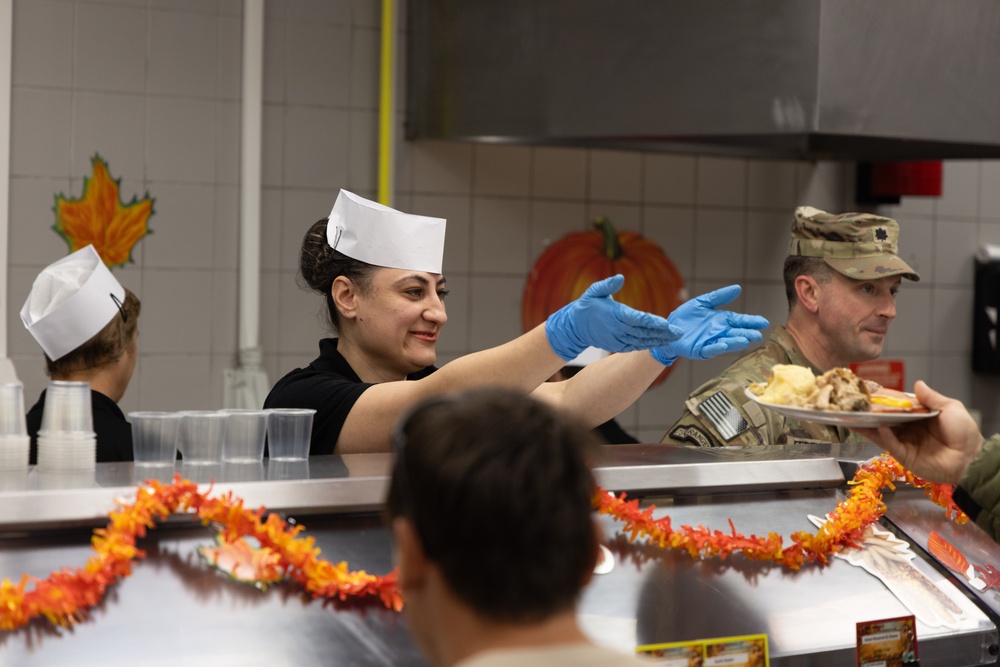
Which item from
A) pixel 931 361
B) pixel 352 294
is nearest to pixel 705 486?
pixel 352 294

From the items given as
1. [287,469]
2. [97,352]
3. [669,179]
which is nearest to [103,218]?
[97,352]

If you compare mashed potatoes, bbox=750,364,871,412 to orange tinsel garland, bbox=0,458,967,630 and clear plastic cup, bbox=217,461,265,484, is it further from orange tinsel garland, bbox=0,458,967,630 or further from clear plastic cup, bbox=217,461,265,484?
clear plastic cup, bbox=217,461,265,484

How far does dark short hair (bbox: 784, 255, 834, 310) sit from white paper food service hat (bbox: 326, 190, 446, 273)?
105 centimetres

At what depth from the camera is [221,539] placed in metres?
1.50

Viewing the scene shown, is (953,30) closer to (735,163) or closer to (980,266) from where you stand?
(735,163)

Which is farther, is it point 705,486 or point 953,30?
point 953,30

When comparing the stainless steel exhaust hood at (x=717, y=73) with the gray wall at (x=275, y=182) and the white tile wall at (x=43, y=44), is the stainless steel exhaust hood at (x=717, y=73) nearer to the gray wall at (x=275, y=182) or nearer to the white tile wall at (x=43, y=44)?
the gray wall at (x=275, y=182)

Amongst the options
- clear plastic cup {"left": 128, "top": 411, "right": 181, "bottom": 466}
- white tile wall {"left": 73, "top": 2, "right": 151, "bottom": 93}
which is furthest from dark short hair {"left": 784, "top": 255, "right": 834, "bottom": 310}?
white tile wall {"left": 73, "top": 2, "right": 151, "bottom": 93}

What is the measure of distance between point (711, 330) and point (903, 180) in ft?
9.13

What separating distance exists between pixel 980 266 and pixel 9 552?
174 inches

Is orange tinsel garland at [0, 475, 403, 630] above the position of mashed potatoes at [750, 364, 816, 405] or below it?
below

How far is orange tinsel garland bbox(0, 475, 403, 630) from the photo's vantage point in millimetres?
1382

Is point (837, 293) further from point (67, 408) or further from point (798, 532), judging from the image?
point (67, 408)

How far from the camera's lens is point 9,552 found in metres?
1.40
